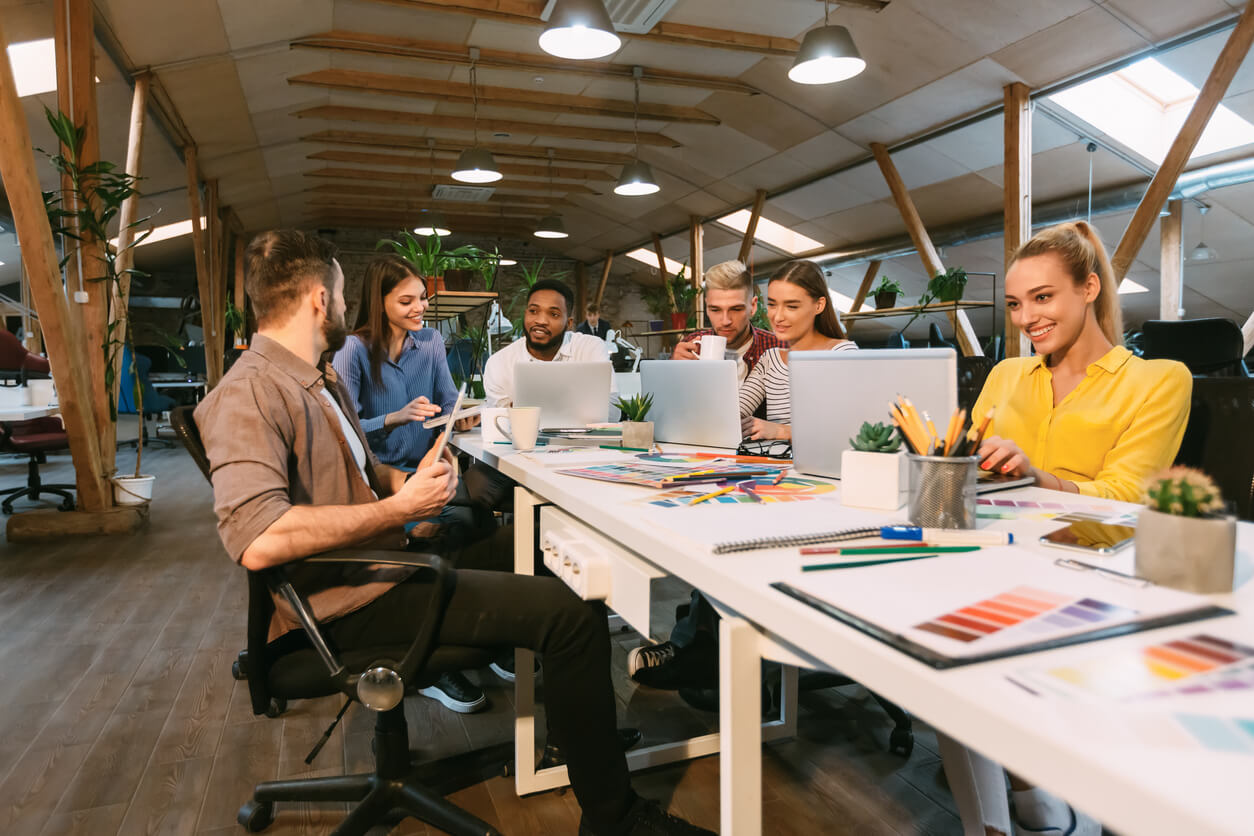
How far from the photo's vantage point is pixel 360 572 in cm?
158

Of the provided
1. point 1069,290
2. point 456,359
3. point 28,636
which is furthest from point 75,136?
point 1069,290

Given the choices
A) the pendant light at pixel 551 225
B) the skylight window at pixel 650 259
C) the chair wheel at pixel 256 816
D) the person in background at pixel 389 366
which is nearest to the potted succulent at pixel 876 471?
the chair wheel at pixel 256 816

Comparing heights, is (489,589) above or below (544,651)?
above

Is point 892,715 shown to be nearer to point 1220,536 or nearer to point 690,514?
point 690,514

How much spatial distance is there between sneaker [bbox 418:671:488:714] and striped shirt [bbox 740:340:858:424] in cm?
132

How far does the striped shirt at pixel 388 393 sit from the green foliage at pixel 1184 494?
241cm

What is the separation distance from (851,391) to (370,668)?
109 cm

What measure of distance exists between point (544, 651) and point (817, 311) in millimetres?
1805

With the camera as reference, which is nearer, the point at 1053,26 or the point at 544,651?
the point at 544,651

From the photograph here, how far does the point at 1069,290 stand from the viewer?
1.80 m

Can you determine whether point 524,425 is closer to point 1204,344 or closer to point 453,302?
point 453,302

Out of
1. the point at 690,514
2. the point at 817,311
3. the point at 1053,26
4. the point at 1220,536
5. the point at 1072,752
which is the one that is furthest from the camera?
the point at 1053,26

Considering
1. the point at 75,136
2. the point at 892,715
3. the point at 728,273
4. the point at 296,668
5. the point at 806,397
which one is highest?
the point at 75,136

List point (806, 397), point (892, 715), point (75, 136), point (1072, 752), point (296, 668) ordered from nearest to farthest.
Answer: point (1072, 752), point (296, 668), point (806, 397), point (892, 715), point (75, 136)
